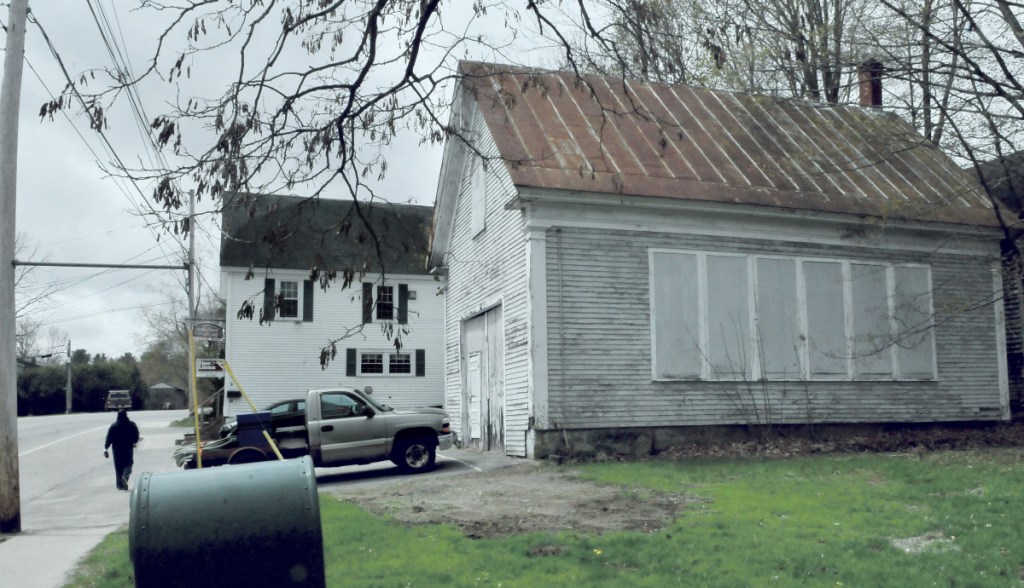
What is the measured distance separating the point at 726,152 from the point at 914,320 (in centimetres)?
477

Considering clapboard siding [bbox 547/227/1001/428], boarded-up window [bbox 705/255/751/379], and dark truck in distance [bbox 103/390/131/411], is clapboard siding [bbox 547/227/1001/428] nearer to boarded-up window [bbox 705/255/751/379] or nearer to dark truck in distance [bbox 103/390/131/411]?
boarded-up window [bbox 705/255/751/379]

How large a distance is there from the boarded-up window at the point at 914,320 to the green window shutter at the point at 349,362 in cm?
2271

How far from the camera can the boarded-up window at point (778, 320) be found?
16609 millimetres

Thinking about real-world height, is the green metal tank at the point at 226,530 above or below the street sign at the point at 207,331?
below

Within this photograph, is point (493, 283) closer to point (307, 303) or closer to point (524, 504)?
point (524, 504)

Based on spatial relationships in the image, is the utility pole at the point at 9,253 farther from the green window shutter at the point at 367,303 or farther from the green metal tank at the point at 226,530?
the green metal tank at the point at 226,530

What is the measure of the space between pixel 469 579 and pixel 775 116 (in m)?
15.3

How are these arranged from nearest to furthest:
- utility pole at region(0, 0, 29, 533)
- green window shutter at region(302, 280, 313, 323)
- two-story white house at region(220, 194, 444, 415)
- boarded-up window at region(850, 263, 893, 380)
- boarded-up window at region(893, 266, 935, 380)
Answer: utility pole at region(0, 0, 29, 533), boarded-up window at region(850, 263, 893, 380), boarded-up window at region(893, 266, 935, 380), two-story white house at region(220, 194, 444, 415), green window shutter at region(302, 280, 313, 323)

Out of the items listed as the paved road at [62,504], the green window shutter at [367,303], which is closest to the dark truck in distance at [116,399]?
the paved road at [62,504]

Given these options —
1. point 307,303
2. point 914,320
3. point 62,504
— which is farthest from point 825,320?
point 307,303

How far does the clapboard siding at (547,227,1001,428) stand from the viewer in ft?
50.7

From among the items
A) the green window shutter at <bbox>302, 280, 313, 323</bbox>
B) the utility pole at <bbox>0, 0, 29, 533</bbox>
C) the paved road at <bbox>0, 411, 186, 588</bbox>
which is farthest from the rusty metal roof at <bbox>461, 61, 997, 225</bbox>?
the green window shutter at <bbox>302, 280, 313, 323</bbox>

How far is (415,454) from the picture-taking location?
637 inches

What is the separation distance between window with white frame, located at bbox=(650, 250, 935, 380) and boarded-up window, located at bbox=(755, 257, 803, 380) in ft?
0.06
